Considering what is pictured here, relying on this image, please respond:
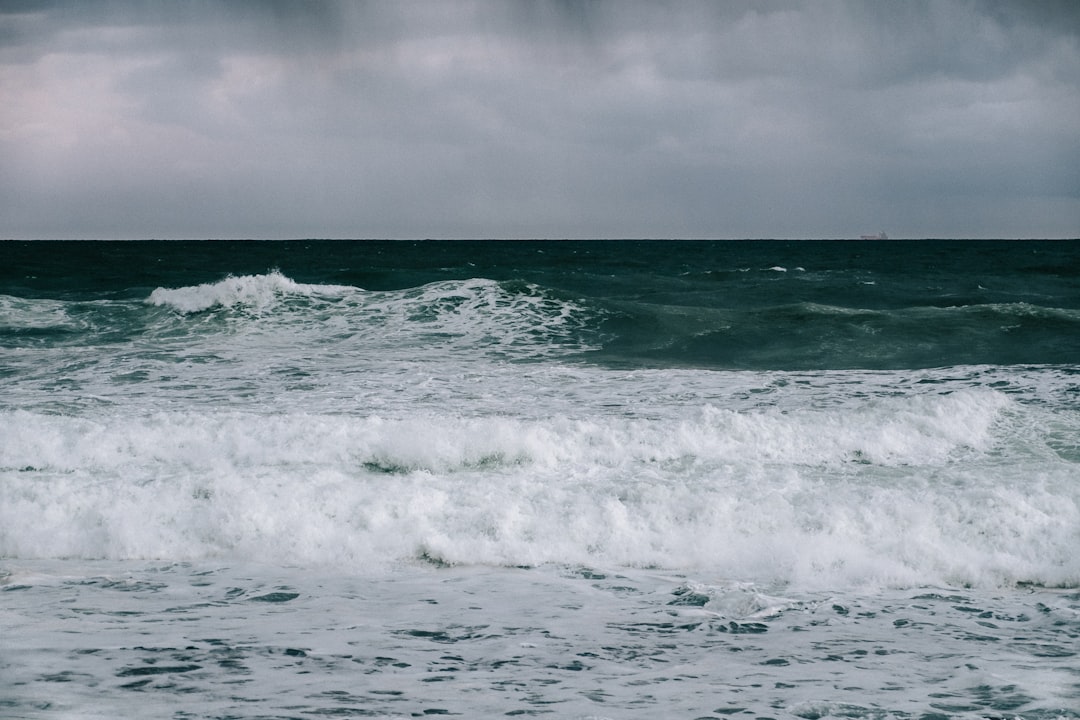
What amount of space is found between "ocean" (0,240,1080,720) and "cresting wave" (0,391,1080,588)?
0.03 m

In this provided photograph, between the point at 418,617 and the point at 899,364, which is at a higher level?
the point at 899,364

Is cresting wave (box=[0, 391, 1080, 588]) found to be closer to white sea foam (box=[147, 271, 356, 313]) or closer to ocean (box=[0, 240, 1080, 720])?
ocean (box=[0, 240, 1080, 720])

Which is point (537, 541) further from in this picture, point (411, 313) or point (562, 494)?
point (411, 313)

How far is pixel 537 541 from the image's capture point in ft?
22.4

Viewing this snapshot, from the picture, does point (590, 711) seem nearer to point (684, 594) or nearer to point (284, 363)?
point (684, 594)

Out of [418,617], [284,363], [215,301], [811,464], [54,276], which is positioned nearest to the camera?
[418,617]

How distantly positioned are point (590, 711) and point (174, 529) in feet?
13.7

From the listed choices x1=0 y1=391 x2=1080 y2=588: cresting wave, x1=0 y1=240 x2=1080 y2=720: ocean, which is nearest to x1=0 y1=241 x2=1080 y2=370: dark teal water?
x1=0 y1=240 x2=1080 y2=720: ocean

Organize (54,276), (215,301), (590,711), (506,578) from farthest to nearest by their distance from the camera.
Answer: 1. (54,276)
2. (215,301)
3. (506,578)
4. (590,711)

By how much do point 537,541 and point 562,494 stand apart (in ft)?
2.63

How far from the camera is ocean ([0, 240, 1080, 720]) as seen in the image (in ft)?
14.6

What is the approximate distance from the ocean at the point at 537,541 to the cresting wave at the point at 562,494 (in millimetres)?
31

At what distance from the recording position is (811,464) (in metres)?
8.65

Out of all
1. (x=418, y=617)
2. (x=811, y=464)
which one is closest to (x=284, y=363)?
(x=811, y=464)
